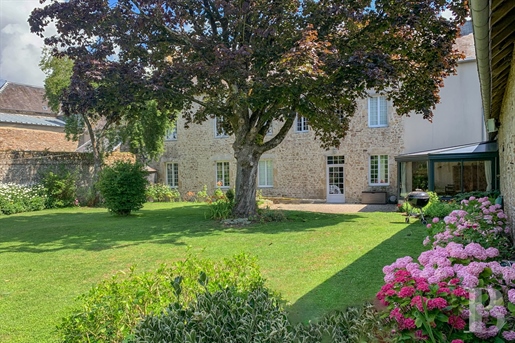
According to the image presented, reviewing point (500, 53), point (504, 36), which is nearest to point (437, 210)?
point (500, 53)

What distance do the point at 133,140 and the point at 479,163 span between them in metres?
17.4

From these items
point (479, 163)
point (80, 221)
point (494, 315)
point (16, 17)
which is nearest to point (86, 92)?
point (80, 221)

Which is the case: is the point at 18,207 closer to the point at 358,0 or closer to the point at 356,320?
the point at 358,0

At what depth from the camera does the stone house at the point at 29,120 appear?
983 inches

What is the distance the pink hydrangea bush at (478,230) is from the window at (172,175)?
20.9m

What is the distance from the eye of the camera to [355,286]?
5.26m

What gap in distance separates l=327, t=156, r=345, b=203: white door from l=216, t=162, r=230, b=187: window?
21.1ft

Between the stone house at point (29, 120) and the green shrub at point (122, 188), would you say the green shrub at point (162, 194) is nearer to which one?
the green shrub at point (122, 188)

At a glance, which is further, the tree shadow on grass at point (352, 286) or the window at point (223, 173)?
the window at point (223, 173)

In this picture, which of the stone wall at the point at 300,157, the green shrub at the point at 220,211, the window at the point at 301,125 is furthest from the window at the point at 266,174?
the green shrub at the point at 220,211

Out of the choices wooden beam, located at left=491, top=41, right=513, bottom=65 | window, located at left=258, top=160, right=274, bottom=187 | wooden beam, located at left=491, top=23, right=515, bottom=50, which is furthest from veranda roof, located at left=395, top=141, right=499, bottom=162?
wooden beam, located at left=491, top=23, right=515, bottom=50

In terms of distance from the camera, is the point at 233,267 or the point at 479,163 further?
the point at 479,163

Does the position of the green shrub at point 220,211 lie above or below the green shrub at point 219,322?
below

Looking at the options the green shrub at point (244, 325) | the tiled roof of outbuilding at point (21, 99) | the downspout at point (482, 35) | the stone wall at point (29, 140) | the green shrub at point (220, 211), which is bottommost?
the green shrub at point (220, 211)
